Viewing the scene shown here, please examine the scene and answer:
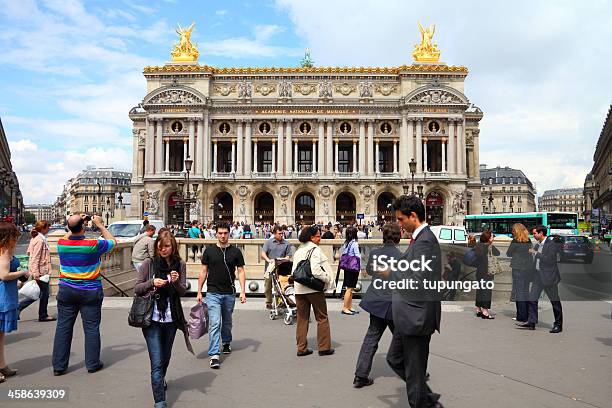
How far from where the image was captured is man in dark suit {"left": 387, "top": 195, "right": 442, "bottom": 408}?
17.3 ft

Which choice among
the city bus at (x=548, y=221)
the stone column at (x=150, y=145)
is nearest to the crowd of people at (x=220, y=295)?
the city bus at (x=548, y=221)

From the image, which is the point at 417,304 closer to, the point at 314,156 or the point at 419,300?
the point at 419,300

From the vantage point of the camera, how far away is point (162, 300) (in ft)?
20.7

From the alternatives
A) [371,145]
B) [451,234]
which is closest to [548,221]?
[451,234]

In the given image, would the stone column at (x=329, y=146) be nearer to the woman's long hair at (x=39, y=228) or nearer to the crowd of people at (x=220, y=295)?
the crowd of people at (x=220, y=295)

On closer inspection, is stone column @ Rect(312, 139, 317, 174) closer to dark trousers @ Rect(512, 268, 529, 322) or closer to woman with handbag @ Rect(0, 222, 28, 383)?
dark trousers @ Rect(512, 268, 529, 322)

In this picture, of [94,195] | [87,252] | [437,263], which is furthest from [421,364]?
[94,195]

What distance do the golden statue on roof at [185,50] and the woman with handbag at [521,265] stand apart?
56.8 m

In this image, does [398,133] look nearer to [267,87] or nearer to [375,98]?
[375,98]

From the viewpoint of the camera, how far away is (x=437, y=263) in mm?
5527

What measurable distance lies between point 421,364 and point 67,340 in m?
4.97

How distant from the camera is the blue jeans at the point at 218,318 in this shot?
7906mm

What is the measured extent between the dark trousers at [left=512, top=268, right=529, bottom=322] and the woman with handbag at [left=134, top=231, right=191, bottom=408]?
735 centimetres

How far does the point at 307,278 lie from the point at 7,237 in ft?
14.6
